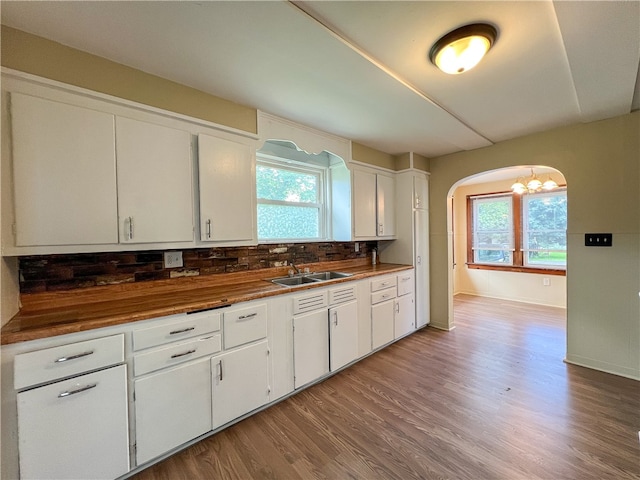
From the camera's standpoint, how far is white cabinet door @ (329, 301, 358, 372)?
2.47 meters

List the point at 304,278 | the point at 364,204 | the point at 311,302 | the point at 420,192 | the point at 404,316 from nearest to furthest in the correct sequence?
the point at 311,302 < the point at 304,278 < the point at 364,204 < the point at 404,316 < the point at 420,192

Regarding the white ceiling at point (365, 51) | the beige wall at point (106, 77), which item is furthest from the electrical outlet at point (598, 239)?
the beige wall at point (106, 77)

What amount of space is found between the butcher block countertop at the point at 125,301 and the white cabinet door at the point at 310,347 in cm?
29

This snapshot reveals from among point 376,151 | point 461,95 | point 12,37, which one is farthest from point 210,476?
point 376,151

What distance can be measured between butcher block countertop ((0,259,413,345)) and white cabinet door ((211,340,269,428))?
39cm

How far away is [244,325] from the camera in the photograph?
6.19 ft

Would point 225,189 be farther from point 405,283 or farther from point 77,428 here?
point 405,283

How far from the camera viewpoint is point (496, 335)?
342 cm

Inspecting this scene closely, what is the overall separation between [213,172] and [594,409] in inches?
134

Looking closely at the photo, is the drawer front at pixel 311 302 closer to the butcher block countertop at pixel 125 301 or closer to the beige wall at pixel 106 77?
the butcher block countertop at pixel 125 301

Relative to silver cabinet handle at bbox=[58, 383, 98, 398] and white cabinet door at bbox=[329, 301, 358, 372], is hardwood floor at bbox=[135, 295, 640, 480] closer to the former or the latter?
white cabinet door at bbox=[329, 301, 358, 372]

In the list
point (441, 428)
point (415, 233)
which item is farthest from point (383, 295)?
point (441, 428)

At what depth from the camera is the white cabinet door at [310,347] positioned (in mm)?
2213

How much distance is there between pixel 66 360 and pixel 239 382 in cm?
98
